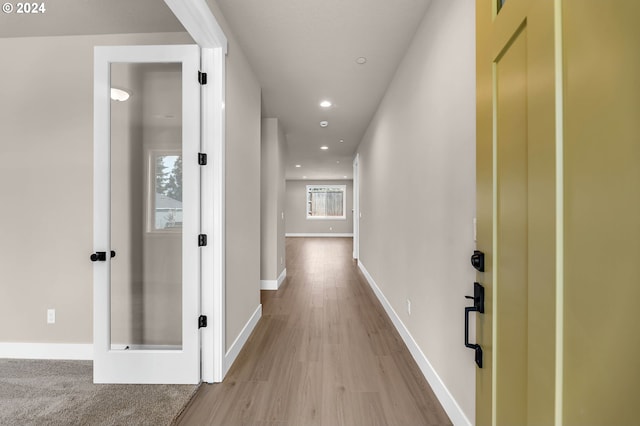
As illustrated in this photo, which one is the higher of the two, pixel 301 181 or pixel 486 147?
pixel 301 181

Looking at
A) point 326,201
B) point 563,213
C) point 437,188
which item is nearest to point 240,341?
point 437,188

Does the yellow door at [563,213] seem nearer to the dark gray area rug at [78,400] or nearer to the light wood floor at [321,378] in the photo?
the light wood floor at [321,378]

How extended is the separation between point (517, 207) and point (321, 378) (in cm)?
189

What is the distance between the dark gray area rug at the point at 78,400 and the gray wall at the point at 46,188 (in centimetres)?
34

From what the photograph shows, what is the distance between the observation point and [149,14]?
2.08m

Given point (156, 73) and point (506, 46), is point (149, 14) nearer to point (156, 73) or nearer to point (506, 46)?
point (156, 73)

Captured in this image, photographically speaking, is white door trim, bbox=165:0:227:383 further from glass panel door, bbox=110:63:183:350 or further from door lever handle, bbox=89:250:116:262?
door lever handle, bbox=89:250:116:262

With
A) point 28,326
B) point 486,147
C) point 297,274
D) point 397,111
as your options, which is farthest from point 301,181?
point 486,147

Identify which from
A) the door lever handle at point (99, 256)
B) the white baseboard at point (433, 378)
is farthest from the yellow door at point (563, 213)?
the door lever handle at point (99, 256)

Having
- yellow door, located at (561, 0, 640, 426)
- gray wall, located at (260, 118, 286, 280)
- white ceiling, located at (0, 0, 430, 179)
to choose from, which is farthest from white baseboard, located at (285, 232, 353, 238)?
yellow door, located at (561, 0, 640, 426)

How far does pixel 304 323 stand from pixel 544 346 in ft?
9.03

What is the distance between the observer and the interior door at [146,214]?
1.98 m

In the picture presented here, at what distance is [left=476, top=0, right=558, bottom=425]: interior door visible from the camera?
22.7 inches

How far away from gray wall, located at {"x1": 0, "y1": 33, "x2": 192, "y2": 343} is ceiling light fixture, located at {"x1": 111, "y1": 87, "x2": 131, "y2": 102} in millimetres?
593
